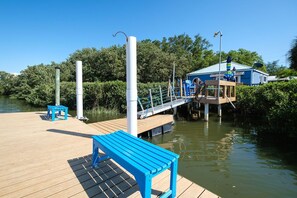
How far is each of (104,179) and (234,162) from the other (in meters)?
3.68

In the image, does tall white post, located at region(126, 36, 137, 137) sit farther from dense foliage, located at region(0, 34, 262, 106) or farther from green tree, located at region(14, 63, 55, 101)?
green tree, located at region(14, 63, 55, 101)

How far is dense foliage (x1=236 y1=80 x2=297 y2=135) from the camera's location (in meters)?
6.67

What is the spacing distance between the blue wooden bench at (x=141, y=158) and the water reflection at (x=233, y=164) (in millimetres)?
1857

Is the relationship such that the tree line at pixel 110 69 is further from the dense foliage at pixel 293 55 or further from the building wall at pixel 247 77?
the dense foliage at pixel 293 55

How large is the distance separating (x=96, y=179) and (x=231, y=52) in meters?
37.7

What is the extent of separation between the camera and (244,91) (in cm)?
1016

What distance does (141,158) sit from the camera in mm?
2008

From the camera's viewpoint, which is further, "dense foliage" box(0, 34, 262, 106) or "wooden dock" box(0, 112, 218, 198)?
"dense foliage" box(0, 34, 262, 106)

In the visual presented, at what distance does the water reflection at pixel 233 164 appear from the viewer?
11.2 ft

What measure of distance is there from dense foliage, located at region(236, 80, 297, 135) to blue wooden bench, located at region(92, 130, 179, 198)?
677cm

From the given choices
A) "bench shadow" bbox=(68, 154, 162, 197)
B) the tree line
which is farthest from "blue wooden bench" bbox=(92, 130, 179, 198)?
the tree line

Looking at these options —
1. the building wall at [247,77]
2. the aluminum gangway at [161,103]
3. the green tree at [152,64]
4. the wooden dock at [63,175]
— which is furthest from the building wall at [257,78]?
the wooden dock at [63,175]

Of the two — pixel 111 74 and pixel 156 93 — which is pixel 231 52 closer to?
pixel 111 74

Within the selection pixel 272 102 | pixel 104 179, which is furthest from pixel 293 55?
pixel 104 179
